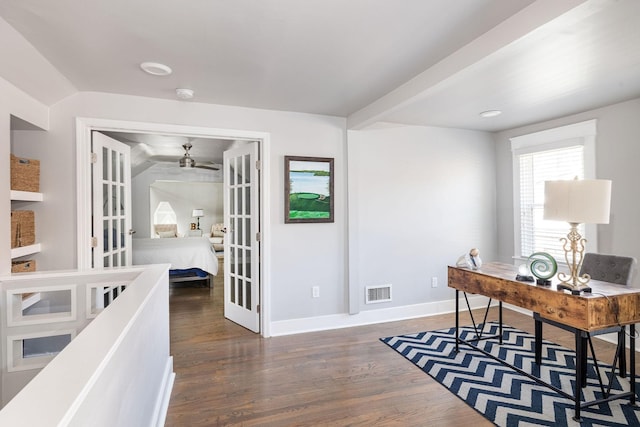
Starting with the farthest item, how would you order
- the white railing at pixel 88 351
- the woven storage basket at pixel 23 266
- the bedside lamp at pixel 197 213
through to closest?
the bedside lamp at pixel 197 213
the woven storage basket at pixel 23 266
the white railing at pixel 88 351

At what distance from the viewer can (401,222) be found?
412cm

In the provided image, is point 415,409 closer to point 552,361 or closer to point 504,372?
point 504,372

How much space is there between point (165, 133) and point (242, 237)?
1315 millimetres

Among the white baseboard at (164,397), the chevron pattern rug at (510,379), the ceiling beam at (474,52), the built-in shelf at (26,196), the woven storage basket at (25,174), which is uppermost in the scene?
the ceiling beam at (474,52)

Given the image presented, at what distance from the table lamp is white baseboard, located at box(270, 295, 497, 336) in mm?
2011

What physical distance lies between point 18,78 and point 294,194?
7.57 ft

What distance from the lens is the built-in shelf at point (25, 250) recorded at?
2.40 meters

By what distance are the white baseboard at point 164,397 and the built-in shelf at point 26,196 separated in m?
1.61

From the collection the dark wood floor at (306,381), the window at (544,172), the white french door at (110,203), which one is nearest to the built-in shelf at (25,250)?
the white french door at (110,203)

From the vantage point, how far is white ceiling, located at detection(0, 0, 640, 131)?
1.72m

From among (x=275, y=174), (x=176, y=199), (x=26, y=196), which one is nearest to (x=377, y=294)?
(x=275, y=174)

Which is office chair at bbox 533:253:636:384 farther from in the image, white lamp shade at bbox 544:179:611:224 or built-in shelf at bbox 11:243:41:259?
built-in shelf at bbox 11:243:41:259

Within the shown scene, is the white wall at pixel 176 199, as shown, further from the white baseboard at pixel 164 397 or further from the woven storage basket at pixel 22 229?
the white baseboard at pixel 164 397

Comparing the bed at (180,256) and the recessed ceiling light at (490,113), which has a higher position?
the recessed ceiling light at (490,113)
